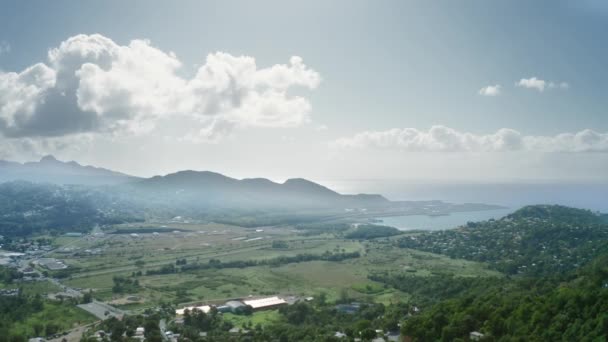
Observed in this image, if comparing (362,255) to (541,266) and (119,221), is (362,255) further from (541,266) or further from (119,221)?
(119,221)

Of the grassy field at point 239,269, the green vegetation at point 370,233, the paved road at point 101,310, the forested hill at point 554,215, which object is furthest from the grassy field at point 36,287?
the forested hill at point 554,215

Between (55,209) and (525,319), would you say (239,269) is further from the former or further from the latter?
(55,209)

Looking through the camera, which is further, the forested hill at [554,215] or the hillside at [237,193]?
the hillside at [237,193]

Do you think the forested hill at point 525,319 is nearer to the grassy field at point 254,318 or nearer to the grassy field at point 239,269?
the grassy field at point 254,318

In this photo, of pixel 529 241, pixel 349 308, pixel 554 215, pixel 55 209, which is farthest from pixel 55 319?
pixel 55 209

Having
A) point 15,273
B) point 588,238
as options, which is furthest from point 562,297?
point 15,273
